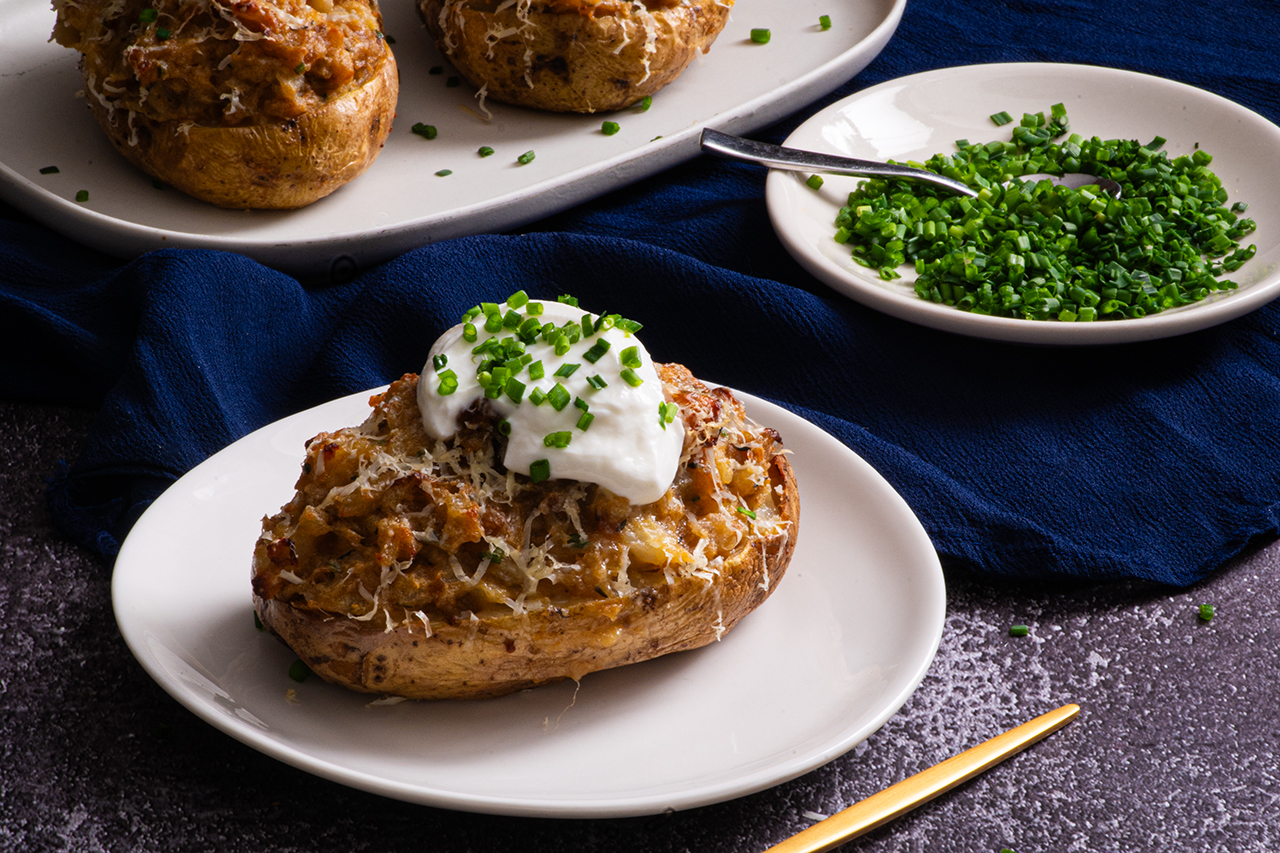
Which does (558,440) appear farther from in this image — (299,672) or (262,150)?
(262,150)

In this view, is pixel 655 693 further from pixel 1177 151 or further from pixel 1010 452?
pixel 1177 151

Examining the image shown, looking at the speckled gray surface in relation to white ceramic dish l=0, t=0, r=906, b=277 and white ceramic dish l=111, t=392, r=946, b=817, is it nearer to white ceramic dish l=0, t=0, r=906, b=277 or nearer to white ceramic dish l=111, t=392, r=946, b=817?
white ceramic dish l=111, t=392, r=946, b=817

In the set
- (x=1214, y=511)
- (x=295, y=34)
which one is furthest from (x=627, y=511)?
(x=295, y=34)

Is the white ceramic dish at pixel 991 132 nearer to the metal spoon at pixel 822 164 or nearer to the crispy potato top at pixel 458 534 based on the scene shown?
the metal spoon at pixel 822 164

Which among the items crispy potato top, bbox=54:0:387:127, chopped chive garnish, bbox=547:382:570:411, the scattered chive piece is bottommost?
the scattered chive piece

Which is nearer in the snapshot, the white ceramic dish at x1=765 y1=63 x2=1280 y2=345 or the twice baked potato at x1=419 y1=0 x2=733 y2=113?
the white ceramic dish at x1=765 y1=63 x2=1280 y2=345

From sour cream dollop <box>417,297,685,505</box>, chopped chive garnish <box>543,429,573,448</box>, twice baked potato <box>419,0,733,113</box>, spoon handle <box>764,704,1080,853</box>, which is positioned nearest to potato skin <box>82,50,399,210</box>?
twice baked potato <box>419,0,733,113</box>
